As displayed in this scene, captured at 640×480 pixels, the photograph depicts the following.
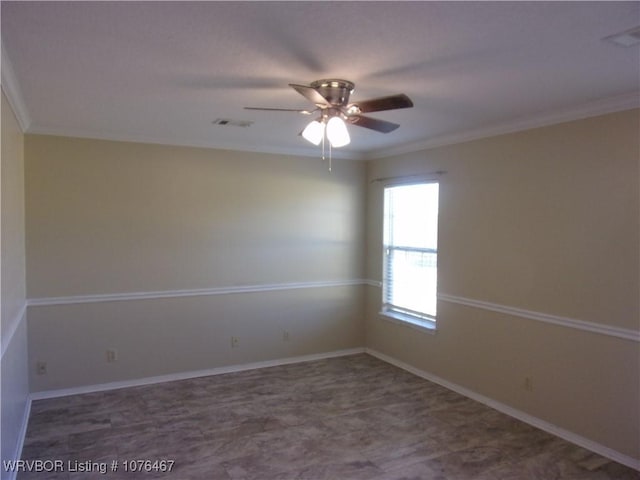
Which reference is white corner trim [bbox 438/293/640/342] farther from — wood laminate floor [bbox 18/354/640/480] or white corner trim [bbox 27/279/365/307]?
white corner trim [bbox 27/279/365/307]

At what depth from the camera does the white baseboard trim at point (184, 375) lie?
4.29 m

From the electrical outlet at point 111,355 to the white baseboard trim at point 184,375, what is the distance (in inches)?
8.8

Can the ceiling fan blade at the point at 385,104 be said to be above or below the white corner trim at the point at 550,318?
above

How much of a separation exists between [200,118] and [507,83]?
2.32m

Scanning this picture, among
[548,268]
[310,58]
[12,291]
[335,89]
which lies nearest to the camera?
[310,58]

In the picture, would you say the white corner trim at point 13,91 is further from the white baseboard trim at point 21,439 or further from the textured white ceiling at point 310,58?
the white baseboard trim at point 21,439

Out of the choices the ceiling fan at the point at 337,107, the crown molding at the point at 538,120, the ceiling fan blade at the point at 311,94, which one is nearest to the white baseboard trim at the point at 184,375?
the crown molding at the point at 538,120

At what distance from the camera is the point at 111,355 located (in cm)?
450

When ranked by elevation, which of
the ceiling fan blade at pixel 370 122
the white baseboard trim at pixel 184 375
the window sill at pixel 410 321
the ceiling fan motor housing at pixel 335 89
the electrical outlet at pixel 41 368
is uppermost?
the ceiling fan motor housing at pixel 335 89

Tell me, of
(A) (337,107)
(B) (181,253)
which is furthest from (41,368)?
(A) (337,107)

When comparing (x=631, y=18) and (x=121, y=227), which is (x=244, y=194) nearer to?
(x=121, y=227)

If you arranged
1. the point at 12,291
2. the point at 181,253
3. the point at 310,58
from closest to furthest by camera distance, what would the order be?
the point at 310,58 < the point at 12,291 < the point at 181,253

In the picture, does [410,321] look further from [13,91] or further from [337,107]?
[13,91]

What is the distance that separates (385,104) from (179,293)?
125 inches
